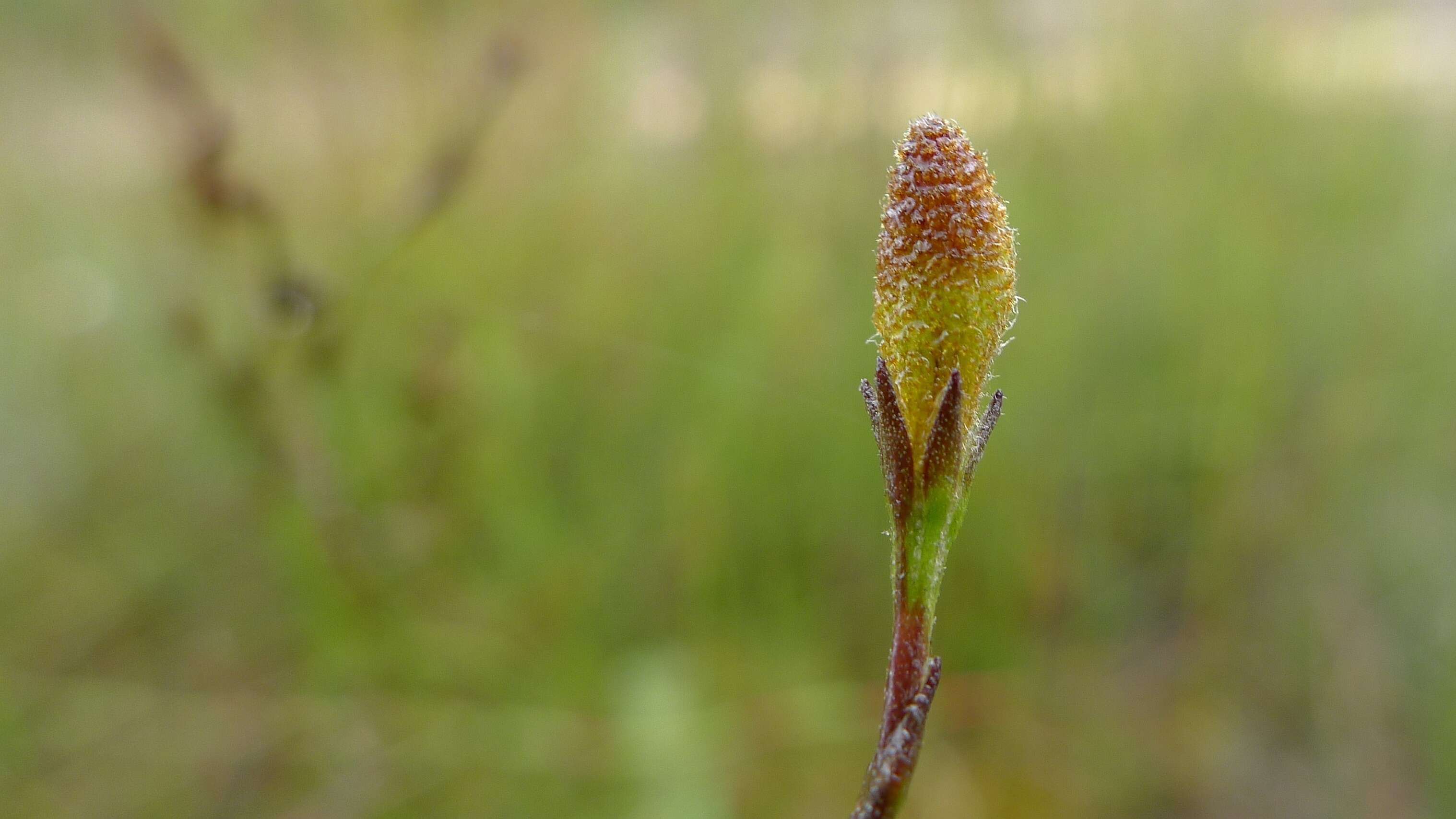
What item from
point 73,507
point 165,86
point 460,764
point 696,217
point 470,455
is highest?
point 165,86

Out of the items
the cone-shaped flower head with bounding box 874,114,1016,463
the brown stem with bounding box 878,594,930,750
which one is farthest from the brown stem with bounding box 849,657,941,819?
the cone-shaped flower head with bounding box 874,114,1016,463

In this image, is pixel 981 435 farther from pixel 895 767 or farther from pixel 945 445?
pixel 895 767

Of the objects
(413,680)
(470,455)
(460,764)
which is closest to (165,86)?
(470,455)

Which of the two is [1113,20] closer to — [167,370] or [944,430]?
[944,430]

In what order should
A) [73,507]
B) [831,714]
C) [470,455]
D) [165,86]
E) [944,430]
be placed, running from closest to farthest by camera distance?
[944,430], [165,86], [831,714], [470,455], [73,507]

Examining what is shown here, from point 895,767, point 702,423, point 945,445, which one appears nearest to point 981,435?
point 945,445

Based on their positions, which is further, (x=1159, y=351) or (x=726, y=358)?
(x=1159, y=351)

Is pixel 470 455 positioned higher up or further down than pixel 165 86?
further down

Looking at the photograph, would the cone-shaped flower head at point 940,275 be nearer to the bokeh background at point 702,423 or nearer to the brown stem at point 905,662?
the brown stem at point 905,662
